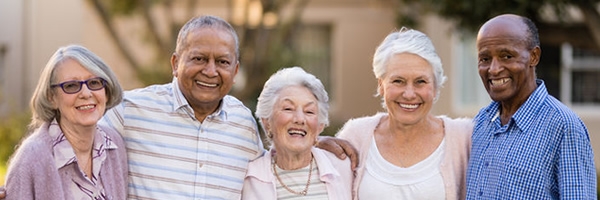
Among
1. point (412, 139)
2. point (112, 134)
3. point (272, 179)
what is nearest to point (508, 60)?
point (412, 139)

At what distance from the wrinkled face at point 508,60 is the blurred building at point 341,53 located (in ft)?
Answer: 28.6

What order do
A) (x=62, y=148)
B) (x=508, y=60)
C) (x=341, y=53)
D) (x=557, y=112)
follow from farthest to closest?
(x=341, y=53) → (x=508, y=60) → (x=557, y=112) → (x=62, y=148)

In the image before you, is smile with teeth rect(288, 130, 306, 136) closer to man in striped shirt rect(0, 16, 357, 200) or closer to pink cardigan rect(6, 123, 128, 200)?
man in striped shirt rect(0, 16, 357, 200)

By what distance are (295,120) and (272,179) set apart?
0.32 metres

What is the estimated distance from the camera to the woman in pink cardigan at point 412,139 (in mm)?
4207

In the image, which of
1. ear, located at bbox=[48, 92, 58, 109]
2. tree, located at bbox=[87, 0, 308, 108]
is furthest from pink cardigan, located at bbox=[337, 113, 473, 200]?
tree, located at bbox=[87, 0, 308, 108]

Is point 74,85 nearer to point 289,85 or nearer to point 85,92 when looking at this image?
point 85,92

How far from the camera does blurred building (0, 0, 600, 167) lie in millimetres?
13320

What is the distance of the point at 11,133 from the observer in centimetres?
1113

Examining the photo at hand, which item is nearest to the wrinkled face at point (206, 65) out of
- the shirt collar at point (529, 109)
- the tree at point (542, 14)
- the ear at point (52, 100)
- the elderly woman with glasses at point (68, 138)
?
the elderly woman with glasses at point (68, 138)

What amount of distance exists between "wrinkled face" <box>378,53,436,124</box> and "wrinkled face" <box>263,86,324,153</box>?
0.39 meters

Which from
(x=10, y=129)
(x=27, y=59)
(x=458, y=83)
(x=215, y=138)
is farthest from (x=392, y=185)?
(x=27, y=59)

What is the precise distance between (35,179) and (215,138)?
0.92 metres

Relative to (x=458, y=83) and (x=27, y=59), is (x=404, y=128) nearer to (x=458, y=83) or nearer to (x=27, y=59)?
(x=458, y=83)
